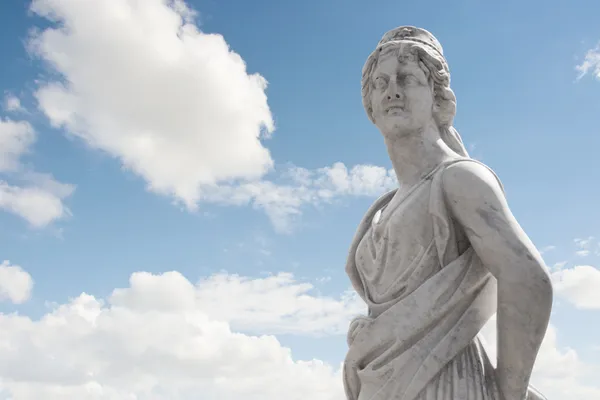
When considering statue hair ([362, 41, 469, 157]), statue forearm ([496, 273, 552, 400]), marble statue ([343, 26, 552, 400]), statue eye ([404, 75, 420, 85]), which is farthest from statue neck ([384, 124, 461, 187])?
statue forearm ([496, 273, 552, 400])

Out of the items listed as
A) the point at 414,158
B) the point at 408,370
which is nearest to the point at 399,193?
the point at 414,158

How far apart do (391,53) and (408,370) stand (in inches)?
124

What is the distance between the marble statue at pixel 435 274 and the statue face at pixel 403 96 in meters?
0.01

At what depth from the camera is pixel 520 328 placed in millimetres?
5211

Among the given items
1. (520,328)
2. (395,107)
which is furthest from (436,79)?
(520,328)

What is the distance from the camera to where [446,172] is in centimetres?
581

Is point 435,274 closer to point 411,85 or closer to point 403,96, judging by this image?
point 403,96

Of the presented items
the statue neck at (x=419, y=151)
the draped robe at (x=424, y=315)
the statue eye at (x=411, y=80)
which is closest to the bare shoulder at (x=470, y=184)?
the draped robe at (x=424, y=315)

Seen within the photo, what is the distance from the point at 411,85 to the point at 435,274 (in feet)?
6.44

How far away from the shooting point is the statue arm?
5.13 meters

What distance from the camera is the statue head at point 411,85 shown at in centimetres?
629

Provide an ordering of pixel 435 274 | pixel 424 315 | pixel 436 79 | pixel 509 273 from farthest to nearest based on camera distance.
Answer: pixel 436 79 < pixel 435 274 < pixel 424 315 < pixel 509 273

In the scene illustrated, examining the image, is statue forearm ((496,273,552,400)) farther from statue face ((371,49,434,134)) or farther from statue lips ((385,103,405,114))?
statue lips ((385,103,405,114))

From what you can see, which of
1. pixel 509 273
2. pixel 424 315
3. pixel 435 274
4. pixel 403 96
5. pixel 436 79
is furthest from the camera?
pixel 436 79
